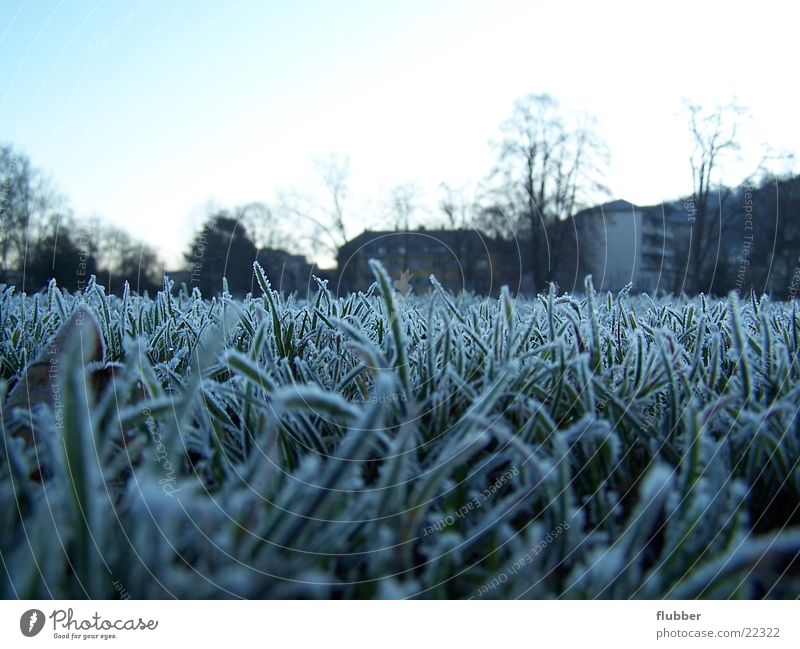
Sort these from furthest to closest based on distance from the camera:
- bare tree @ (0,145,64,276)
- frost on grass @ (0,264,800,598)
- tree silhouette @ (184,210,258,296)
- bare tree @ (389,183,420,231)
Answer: bare tree @ (389,183,420,231) → tree silhouette @ (184,210,258,296) → bare tree @ (0,145,64,276) → frost on grass @ (0,264,800,598)

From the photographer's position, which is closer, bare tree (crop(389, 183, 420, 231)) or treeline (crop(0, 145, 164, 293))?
treeline (crop(0, 145, 164, 293))

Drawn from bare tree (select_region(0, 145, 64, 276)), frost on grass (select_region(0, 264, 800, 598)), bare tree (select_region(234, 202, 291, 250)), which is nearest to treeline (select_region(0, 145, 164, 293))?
bare tree (select_region(0, 145, 64, 276))

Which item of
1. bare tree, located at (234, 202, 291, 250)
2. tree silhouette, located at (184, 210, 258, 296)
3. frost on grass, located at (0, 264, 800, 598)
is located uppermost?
bare tree, located at (234, 202, 291, 250)

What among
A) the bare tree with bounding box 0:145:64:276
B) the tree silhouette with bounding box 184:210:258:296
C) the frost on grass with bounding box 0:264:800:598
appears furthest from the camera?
the tree silhouette with bounding box 184:210:258:296

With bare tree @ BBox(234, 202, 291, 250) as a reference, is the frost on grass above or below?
below

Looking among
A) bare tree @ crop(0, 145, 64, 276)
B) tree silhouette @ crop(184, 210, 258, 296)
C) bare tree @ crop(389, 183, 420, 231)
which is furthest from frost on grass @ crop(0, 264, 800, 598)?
bare tree @ crop(389, 183, 420, 231)

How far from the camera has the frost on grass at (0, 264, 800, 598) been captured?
1.69ft

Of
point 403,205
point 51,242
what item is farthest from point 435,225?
point 51,242

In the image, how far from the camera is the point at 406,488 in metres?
0.62

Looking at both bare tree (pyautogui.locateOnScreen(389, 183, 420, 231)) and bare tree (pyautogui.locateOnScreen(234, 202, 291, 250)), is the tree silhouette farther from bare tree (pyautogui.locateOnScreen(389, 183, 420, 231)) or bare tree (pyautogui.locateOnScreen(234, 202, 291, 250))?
bare tree (pyautogui.locateOnScreen(389, 183, 420, 231))

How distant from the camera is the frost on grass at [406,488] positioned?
0.52m

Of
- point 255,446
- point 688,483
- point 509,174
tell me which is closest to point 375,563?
point 255,446

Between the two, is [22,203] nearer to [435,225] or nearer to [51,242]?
[51,242]
